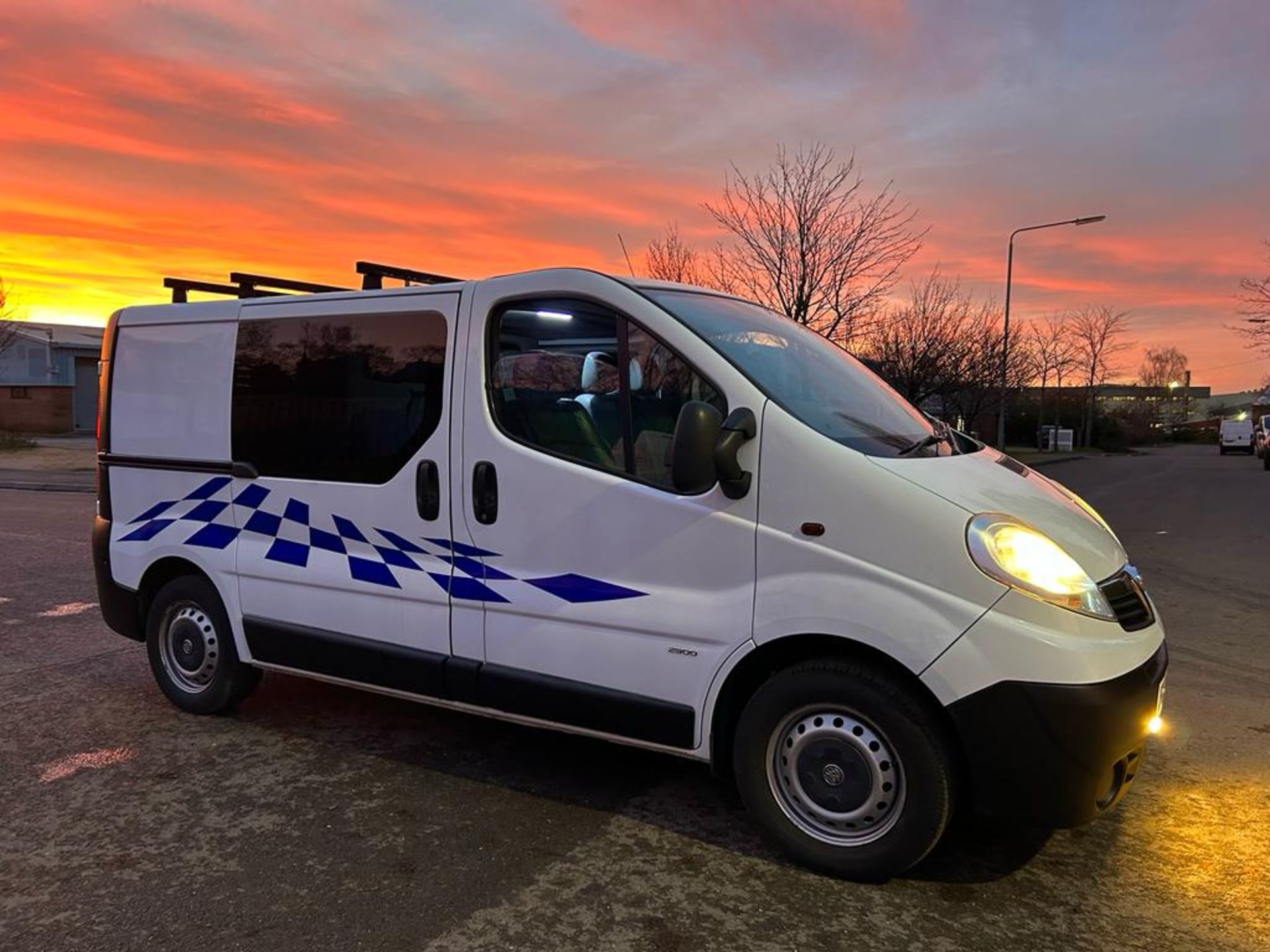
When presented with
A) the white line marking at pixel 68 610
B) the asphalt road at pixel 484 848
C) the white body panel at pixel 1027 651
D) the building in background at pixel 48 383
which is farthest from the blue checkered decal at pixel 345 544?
the building in background at pixel 48 383

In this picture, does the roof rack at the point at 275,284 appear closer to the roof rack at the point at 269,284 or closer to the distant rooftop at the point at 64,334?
the roof rack at the point at 269,284

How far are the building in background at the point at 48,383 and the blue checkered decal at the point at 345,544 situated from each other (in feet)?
148

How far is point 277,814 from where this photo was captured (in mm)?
3729

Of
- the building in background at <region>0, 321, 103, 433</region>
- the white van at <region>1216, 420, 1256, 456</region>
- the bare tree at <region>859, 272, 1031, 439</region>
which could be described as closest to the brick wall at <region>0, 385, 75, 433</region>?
the building in background at <region>0, 321, 103, 433</region>

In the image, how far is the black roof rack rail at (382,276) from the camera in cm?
449

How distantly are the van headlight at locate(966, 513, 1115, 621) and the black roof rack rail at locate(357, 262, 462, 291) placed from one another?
2613 mm

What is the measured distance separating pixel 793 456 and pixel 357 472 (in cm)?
206

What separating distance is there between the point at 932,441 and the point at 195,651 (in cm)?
382

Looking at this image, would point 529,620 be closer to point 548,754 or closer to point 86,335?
point 548,754

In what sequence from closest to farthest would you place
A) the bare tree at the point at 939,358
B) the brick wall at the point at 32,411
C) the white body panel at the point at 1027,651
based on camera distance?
the white body panel at the point at 1027,651 < the bare tree at the point at 939,358 < the brick wall at the point at 32,411

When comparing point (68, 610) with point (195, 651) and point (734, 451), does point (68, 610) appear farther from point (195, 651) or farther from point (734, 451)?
point (734, 451)

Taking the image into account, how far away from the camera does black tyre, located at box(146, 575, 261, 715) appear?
4773 mm

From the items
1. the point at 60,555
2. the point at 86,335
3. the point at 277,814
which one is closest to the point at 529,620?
the point at 277,814

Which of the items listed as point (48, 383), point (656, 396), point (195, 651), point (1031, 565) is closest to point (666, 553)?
point (656, 396)
